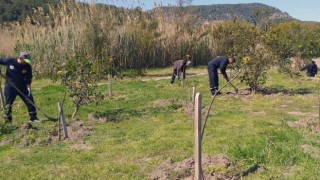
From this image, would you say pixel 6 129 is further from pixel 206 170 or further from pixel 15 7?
pixel 15 7

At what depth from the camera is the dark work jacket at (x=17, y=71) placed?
26.9 feet

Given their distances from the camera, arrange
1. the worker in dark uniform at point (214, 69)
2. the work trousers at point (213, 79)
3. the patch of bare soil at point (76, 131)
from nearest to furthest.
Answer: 1. the patch of bare soil at point (76, 131)
2. the worker in dark uniform at point (214, 69)
3. the work trousers at point (213, 79)

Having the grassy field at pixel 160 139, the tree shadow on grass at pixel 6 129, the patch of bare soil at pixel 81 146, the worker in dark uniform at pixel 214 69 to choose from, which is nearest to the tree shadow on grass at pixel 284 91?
the grassy field at pixel 160 139

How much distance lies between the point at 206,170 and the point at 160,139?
2.00m

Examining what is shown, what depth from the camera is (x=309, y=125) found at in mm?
7438

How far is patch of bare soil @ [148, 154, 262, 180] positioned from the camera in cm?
492

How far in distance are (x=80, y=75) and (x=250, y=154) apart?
14.5 feet

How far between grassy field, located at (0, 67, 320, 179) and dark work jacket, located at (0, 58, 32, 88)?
954 millimetres

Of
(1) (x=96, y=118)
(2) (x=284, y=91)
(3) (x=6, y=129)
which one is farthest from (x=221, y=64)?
(3) (x=6, y=129)

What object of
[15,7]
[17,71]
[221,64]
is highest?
[15,7]

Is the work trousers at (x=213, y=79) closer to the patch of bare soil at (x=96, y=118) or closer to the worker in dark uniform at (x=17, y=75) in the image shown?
the patch of bare soil at (x=96, y=118)

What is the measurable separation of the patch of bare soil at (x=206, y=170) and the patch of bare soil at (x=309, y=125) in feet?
7.85

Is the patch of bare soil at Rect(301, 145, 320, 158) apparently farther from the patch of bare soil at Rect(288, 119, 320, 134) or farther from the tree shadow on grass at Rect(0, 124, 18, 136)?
the tree shadow on grass at Rect(0, 124, 18, 136)

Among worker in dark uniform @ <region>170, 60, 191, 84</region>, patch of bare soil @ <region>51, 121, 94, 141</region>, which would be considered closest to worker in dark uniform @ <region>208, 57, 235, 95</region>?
worker in dark uniform @ <region>170, 60, 191, 84</region>
